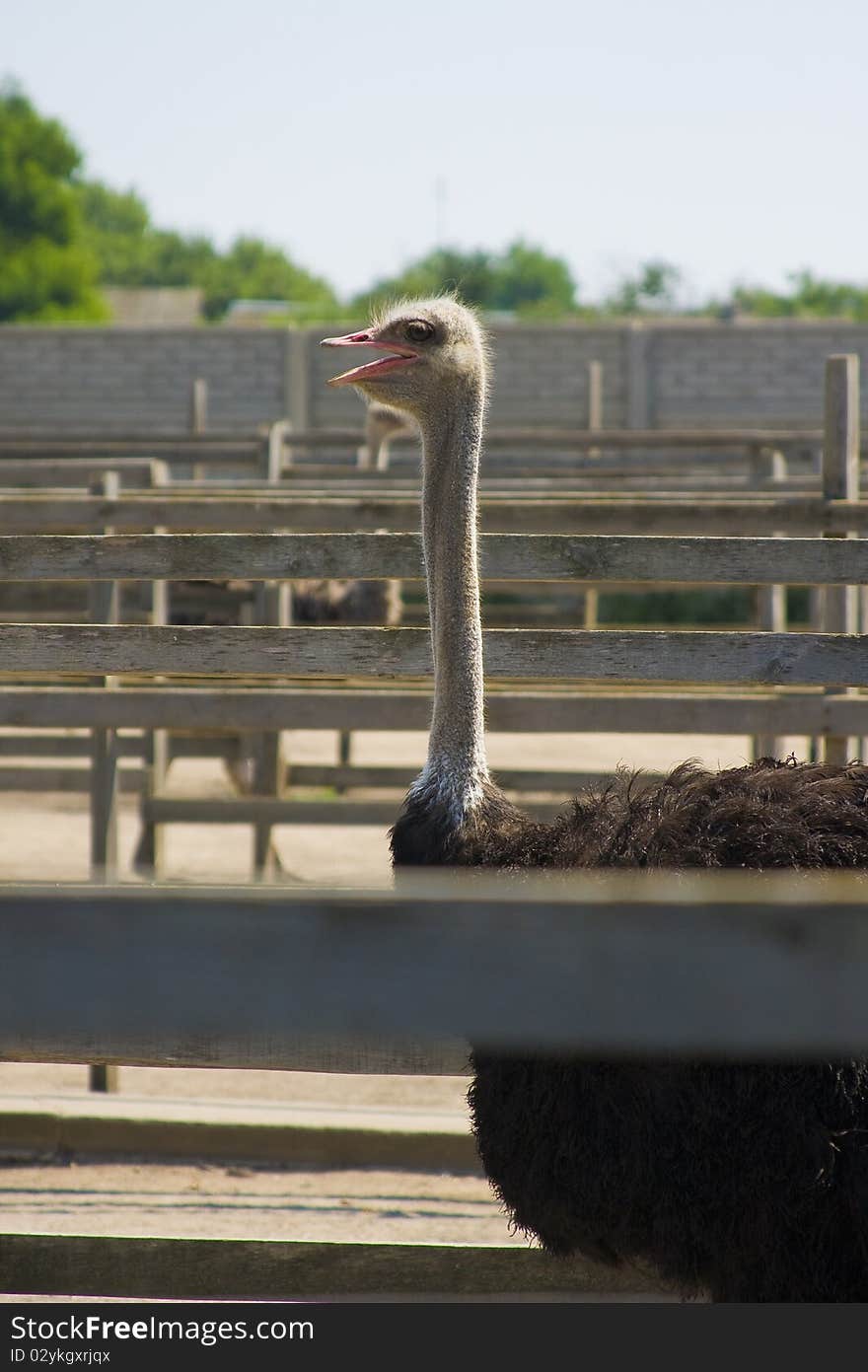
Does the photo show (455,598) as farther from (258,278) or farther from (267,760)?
(258,278)

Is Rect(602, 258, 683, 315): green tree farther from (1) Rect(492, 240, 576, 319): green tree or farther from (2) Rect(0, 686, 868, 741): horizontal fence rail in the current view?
(2) Rect(0, 686, 868, 741): horizontal fence rail

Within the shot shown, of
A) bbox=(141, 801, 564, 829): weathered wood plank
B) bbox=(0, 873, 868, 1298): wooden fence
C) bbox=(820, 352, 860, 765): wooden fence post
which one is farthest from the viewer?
bbox=(141, 801, 564, 829): weathered wood plank

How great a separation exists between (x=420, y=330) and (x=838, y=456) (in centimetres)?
171

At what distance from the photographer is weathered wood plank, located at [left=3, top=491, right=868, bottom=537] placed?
4.21 metres

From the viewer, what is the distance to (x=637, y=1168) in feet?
7.20

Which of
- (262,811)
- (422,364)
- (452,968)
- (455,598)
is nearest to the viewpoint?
(452,968)

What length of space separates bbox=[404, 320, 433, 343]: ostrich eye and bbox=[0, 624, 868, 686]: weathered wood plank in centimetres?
66

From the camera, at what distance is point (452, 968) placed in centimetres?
114

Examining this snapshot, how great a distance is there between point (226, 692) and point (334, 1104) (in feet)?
4.12

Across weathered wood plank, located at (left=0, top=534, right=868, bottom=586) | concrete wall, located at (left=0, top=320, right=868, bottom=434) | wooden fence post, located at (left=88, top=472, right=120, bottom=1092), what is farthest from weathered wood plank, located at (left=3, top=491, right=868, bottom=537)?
concrete wall, located at (left=0, top=320, right=868, bottom=434)

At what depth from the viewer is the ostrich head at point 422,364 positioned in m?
3.21

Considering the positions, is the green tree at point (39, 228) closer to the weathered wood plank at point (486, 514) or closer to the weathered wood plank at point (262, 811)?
the weathered wood plank at point (262, 811)

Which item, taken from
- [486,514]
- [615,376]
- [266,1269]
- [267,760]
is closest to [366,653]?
[486,514]

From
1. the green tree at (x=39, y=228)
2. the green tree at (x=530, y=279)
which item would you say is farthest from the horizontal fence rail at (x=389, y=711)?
the green tree at (x=530, y=279)
